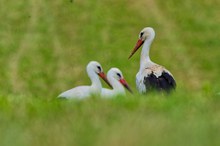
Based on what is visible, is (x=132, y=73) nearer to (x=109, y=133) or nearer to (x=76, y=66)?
(x=76, y=66)

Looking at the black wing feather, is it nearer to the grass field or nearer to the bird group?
the bird group

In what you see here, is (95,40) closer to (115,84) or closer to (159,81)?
(115,84)

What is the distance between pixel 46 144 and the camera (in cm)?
647

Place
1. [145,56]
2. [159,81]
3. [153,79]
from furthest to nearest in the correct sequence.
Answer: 1. [145,56]
2. [153,79]
3. [159,81]

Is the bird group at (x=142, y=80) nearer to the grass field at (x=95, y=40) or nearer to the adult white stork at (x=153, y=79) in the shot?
Result: the adult white stork at (x=153, y=79)

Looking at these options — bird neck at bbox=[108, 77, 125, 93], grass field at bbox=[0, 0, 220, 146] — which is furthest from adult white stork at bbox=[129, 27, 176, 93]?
grass field at bbox=[0, 0, 220, 146]

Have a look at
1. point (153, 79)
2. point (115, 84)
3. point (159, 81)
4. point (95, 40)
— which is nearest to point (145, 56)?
point (115, 84)

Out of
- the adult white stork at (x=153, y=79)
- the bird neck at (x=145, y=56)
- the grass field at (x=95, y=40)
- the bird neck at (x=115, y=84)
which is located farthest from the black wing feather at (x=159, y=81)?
the bird neck at (x=145, y=56)

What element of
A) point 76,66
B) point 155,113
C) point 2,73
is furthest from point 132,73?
point 155,113

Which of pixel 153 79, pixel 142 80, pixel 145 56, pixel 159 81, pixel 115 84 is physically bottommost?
pixel 159 81

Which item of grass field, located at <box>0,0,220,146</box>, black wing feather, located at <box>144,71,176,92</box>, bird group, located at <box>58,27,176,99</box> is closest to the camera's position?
bird group, located at <box>58,27,176,99</box>

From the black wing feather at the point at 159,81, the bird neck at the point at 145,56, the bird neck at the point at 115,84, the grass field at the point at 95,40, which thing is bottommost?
the black wing feather at the point at 159,81

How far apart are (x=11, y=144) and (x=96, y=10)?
81.1 ft

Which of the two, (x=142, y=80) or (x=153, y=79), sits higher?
(x=142, y=80)
